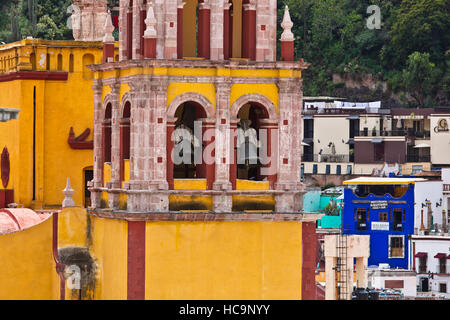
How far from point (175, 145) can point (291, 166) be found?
3.52 meters

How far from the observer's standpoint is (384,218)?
11919cm

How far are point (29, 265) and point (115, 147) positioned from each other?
15.3 ft

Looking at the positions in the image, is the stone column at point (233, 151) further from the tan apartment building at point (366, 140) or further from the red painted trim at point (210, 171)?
the tan apartment building at point (366, 140)

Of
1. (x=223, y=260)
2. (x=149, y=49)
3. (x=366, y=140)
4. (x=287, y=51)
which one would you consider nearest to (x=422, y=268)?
(x=366, y=140)

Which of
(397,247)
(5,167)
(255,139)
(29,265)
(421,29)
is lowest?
(397,247)

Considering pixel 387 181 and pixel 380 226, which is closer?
pixel 380 226

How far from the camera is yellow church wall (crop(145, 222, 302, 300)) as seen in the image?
53406 mm

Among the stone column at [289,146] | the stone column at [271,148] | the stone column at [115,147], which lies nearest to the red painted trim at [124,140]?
the stone column at [115,147]

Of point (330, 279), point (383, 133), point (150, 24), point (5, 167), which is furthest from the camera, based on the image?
point (383, 133)

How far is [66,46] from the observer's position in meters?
62.2

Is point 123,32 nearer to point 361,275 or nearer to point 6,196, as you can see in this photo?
point 6,196

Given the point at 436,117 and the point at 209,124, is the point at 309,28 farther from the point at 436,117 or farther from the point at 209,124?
the point at 209,124

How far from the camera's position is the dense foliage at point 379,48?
532 feet

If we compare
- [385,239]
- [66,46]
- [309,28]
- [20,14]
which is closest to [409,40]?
[309,28]
